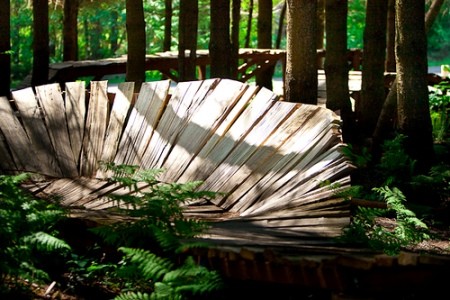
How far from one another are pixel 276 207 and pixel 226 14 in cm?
650

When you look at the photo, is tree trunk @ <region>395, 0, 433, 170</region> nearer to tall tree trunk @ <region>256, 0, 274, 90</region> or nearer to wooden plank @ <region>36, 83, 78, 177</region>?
wooden plank @ <region>36, 83, 78, 177</region>

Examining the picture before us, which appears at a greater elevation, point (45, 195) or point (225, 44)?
point (225, 44)

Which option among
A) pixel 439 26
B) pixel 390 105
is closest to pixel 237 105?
pixel 390 105

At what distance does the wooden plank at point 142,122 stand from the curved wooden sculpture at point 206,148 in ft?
0.04

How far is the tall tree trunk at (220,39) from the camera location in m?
12.0

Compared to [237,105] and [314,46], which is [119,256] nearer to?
[237,105]

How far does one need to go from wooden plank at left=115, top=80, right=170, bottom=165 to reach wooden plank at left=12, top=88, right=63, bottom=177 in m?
0.72

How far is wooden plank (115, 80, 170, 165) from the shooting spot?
7797 mm

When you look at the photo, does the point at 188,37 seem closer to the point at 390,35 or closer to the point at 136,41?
the point at 136,41

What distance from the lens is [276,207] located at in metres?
6.06

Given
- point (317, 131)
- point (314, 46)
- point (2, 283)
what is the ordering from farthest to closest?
point (314, 46) → point (317, 131) → point (2, 283)

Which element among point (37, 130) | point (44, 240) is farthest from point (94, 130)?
point (44, 240)

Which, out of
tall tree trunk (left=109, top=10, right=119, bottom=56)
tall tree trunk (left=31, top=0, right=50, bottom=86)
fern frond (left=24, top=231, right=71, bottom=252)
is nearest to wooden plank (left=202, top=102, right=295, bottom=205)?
fern frond (left=24, top=231, right=71, bottom=252)

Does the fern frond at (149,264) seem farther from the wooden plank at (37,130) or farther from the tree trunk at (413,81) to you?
the tree trunk at (413,81)
